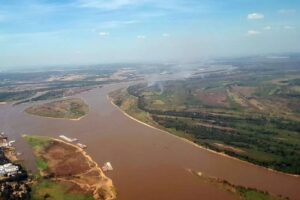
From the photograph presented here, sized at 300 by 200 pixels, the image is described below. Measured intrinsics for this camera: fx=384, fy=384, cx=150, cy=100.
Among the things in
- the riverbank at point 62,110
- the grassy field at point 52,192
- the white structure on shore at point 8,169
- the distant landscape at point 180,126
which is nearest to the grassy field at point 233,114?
the distant landscape at point 180,126

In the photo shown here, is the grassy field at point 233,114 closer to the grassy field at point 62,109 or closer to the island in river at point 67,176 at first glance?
the grassy field at point 62,109

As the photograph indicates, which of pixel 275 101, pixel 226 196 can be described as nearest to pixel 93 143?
pixel 226 196

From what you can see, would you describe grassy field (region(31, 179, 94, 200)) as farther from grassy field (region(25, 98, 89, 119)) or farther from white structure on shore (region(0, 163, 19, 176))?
grassy field (region(25, 98, 89, 119))

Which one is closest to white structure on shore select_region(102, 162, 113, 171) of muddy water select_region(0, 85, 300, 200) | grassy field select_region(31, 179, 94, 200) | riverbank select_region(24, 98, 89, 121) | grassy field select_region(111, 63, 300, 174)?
muddy water select_region(0, 85, 300, 200)

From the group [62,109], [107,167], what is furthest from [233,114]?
[62,109]

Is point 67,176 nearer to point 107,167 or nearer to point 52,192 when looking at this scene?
point 52,192

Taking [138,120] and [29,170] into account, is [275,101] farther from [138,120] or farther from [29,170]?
[29,170]

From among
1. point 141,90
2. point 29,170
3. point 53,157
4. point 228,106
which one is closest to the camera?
point 29,170
